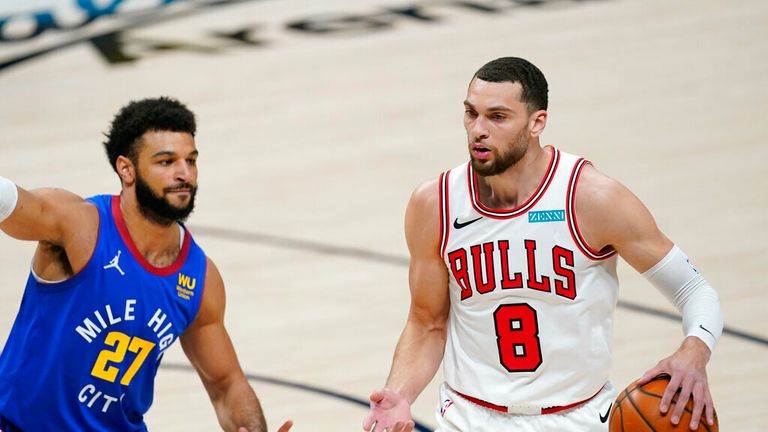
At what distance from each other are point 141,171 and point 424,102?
7.26m

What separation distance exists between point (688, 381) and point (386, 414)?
116cm

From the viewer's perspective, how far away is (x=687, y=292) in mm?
4777

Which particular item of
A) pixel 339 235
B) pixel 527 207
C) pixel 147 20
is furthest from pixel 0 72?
pixel 527 207

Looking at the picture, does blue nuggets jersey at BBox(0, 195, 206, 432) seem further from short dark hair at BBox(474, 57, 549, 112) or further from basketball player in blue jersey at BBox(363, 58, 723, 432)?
short dark hair at BBox(474, 57, 549, 112)

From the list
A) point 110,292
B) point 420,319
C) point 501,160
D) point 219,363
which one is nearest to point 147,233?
point 110,292

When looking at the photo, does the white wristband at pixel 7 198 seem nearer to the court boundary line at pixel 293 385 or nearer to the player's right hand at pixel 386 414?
the player's right hand at pixel 386 414

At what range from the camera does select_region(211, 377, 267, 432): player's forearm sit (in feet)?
17.9

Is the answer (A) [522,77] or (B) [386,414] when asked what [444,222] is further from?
(B) [386,414]

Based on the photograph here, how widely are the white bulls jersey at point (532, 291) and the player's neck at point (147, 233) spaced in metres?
1.23

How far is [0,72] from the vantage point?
43.0ft

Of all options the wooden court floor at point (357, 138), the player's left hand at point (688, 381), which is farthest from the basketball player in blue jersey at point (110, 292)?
the wooden court floor at point (357, 138)

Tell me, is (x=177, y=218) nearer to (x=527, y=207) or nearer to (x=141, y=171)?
(x=141, y=171)

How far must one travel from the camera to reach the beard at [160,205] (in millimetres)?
5137

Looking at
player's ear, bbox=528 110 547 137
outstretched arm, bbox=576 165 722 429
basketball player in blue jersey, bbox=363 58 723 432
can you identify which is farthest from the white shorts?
player's ear, bbox=528 110 547 137
